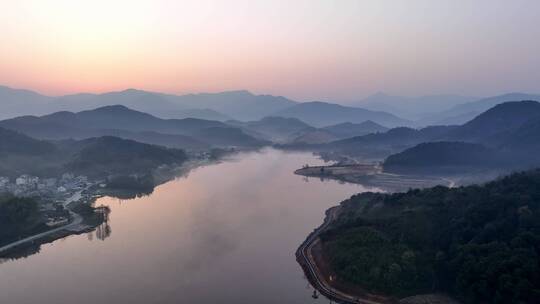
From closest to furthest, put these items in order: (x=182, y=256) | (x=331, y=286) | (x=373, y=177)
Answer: (x=331, y=286) → (x=182, y=256) → (x=373, y=177)

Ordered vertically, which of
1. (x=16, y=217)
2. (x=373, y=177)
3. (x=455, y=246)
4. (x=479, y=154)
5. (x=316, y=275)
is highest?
(x=479, y=154)

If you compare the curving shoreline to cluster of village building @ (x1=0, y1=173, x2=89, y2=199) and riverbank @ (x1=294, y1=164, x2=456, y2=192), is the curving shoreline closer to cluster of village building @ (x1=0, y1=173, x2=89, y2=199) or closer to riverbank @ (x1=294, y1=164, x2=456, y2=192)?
riverbank @ (x1=294, y1=164, x2=456, y2=192)

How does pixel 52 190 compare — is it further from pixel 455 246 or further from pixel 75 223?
pixel 455 246

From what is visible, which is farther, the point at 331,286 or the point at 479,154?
the point at 479,154

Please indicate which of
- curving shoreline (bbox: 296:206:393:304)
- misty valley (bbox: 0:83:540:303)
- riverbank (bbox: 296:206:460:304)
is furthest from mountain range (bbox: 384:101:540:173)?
riverbank (bbox: 296:206:460:304)

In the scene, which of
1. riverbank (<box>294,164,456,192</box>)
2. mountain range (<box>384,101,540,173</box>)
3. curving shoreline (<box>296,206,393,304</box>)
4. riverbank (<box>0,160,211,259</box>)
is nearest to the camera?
curving shoreline (<box>296,206,393,304</box>)

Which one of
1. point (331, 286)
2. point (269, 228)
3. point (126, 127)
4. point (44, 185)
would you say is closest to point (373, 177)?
point (269, 228)
